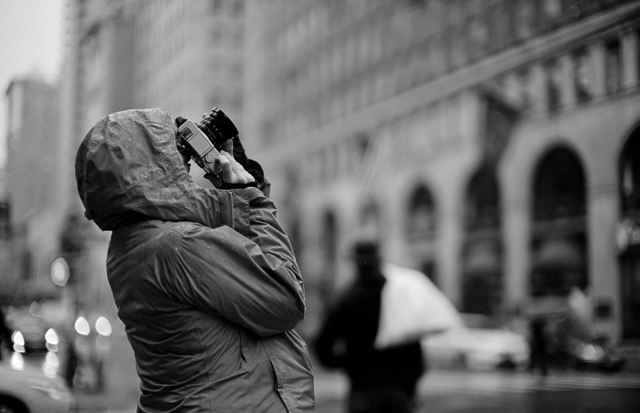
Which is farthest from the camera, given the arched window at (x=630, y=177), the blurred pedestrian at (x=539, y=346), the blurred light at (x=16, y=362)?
the blurred pedestrian at (x=539, y=346)

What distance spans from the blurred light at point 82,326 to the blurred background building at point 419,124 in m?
0.36

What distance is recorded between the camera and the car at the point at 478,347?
65.3 ft

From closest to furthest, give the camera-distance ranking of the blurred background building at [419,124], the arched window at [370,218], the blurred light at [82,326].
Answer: the blurred background building at [419,124], the blurred light at [82,326], the arched window at [370,218]

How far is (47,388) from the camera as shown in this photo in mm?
7180

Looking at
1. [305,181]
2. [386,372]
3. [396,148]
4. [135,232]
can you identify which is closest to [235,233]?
[135,232]

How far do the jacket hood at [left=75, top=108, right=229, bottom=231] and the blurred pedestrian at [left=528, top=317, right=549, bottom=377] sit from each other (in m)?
9.90

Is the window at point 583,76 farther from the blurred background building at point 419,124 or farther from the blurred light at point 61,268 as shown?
the blurred light at point 61,268

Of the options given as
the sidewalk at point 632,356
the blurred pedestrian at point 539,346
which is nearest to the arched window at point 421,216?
the blurred pedestrian at point 539,346

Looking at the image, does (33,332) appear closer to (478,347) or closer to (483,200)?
(478,347)

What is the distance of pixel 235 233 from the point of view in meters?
2.06

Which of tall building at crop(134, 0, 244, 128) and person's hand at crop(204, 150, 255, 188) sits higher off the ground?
tall building at crop(134, 0, 244, 128)

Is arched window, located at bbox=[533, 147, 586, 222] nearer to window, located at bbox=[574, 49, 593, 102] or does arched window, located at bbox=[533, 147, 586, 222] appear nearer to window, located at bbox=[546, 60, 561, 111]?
window, located at bbox=[546, 60, 561, 111]

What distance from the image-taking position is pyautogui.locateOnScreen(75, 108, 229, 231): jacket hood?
79.7 inches

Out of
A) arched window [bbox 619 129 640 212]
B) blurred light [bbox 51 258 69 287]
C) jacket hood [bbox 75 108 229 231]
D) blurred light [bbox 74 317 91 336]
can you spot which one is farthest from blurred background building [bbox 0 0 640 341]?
jacket hood [bbox 75 108 229 231]
